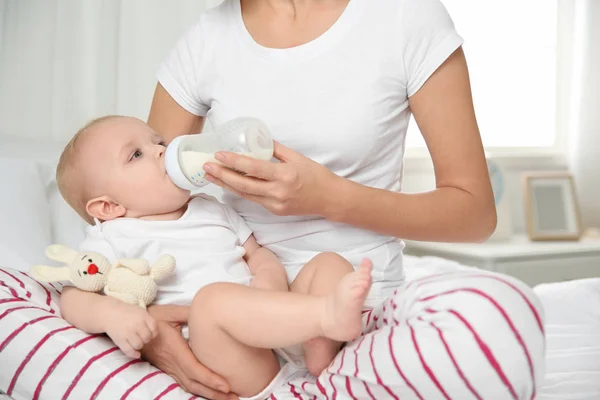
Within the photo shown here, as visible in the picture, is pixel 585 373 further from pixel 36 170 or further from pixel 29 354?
pixel 36 170

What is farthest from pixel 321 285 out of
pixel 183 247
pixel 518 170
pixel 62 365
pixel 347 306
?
pixel 518 170

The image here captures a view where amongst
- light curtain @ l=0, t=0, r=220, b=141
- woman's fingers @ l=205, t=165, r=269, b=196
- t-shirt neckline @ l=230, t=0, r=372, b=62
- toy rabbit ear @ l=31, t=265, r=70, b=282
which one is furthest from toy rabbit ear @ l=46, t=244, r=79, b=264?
light curtain @ l=0, t=0, r=220, b=141

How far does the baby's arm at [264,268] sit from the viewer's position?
3.36ft

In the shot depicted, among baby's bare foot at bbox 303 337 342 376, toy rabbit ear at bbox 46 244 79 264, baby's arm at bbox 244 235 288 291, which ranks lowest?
baby's bare foot at bbox 303 337 342 376

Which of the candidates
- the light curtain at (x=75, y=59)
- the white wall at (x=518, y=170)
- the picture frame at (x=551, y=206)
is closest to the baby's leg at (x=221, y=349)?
the light curtain at (x=75, y=59)

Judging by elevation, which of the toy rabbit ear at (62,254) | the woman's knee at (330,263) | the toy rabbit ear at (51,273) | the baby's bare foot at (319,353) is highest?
the woman's knee at (330,263)

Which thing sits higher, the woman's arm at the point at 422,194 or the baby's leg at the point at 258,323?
the woman's arm at the point at 422,194

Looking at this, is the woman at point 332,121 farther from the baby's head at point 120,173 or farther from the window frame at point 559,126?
the window frame at point 559,126

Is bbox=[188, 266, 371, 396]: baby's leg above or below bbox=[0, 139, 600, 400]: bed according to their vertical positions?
above

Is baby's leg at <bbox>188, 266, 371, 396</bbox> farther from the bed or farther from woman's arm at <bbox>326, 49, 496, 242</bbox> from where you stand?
woman's arm at <bbox>326, 49, 496, 242</bbox>

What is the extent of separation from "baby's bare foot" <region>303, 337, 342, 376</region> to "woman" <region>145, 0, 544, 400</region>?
3 centimetres

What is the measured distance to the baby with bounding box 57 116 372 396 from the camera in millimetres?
838

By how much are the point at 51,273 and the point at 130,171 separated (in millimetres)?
193

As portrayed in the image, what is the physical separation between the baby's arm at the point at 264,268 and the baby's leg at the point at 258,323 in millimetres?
124
